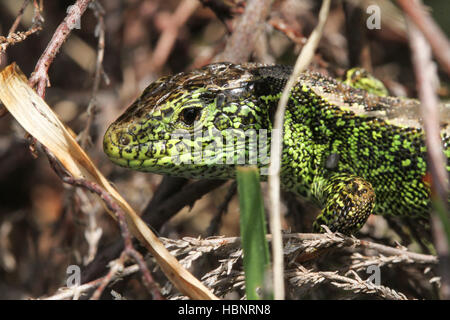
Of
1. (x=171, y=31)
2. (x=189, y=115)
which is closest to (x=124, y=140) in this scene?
(x=189, y=115)

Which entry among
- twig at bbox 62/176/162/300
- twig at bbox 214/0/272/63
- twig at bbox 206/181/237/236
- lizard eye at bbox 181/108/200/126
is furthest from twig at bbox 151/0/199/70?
twig at bbox 62/176/162/300

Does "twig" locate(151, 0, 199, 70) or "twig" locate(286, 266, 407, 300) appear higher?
"twig" locate(151, 0, 199, 70)

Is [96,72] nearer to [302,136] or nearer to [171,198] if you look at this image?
[171,198]

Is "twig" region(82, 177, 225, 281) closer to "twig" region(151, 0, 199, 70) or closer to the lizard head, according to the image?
the lizard head

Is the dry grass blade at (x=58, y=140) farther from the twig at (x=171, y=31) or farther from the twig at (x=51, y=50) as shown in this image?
the twig at (x=171, y=31)
